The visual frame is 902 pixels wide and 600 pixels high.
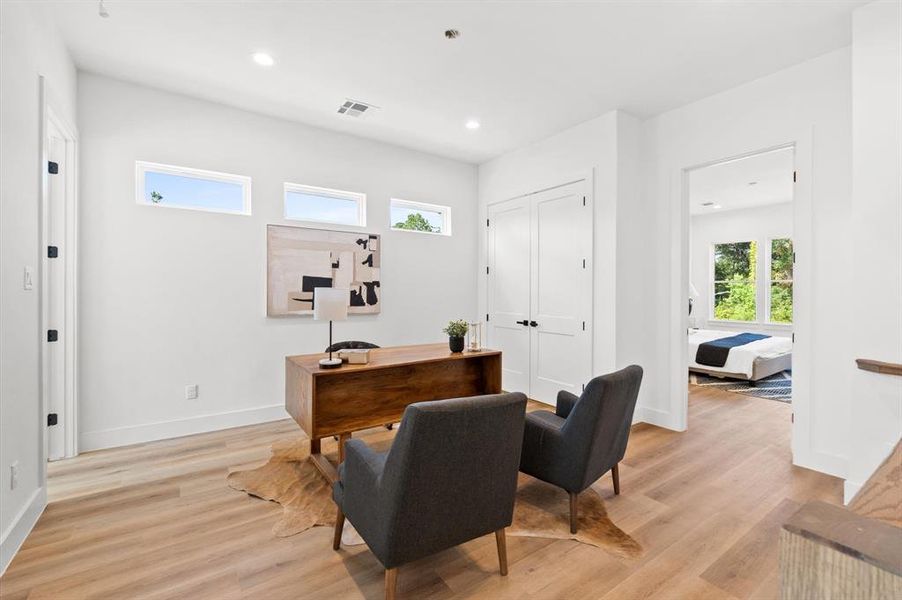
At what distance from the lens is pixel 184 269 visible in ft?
12.3

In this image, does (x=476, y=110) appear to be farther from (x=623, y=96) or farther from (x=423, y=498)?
(x=423, y=498)

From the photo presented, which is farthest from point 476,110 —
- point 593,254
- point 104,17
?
point 104,17

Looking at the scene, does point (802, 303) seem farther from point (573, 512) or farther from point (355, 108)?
point (355, 108)

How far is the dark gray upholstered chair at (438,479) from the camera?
1640 mm

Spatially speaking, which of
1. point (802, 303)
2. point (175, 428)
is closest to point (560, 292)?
point (802, 303)

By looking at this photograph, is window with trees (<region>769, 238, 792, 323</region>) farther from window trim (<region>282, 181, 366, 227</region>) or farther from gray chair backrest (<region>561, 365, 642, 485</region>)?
window trim (<region>282, 181, 366, 227</region>)

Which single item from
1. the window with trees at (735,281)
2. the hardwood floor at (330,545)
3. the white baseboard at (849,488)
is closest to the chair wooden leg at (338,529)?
the hardwood floor at (330,545)

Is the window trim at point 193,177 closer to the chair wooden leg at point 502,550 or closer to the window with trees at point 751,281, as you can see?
the chair wooden leg at point 502,550

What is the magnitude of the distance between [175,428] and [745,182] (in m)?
7.81

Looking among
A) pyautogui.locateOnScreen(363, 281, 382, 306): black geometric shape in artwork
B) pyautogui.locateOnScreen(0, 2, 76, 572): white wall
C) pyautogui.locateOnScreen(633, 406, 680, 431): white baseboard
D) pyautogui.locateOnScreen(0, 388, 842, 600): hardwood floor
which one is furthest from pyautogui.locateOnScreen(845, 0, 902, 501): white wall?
pyautogui.locateOnScreen(0, 2, 76, 572): white wall

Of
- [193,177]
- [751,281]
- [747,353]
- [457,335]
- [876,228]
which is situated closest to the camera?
[876,228]

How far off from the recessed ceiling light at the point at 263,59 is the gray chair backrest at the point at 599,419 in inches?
125

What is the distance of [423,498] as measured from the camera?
1.69 metres

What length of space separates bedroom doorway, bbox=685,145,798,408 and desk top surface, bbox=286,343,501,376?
11.4ft
